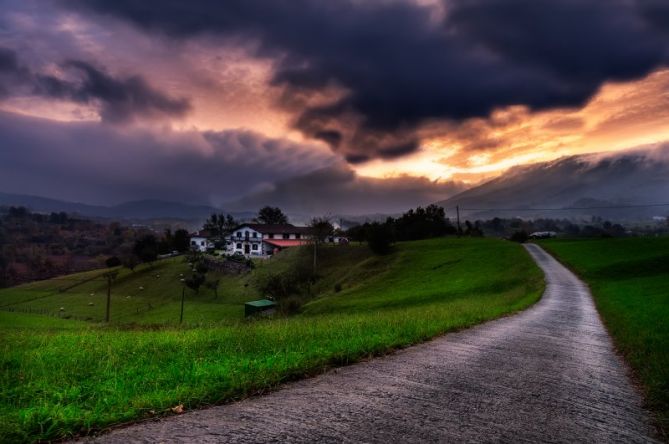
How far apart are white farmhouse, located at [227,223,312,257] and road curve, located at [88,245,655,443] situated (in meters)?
122

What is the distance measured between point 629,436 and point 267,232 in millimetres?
136358

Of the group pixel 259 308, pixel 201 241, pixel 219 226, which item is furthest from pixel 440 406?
pixel 219 226

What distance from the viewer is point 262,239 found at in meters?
137

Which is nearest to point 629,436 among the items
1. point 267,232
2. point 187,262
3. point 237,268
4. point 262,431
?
point 262,431

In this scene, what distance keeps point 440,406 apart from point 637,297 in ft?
100

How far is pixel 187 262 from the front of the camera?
362ft

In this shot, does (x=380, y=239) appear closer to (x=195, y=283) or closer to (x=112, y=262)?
(x=195, y=283)

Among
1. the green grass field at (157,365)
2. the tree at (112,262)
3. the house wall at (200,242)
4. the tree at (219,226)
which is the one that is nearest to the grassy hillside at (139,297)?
the tree at (112,262)

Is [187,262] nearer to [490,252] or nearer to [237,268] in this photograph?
[237,268]

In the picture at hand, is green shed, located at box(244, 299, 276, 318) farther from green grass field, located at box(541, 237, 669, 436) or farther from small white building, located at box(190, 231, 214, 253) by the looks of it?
small white building, located at box(190, 231, 214, 253)

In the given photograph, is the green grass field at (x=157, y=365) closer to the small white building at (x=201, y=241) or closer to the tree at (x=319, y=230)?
the tree at (x=319, y=230)

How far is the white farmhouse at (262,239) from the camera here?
440 feet

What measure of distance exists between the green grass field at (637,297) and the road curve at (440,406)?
0.56 meters

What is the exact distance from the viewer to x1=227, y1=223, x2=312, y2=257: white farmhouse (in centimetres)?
13425
